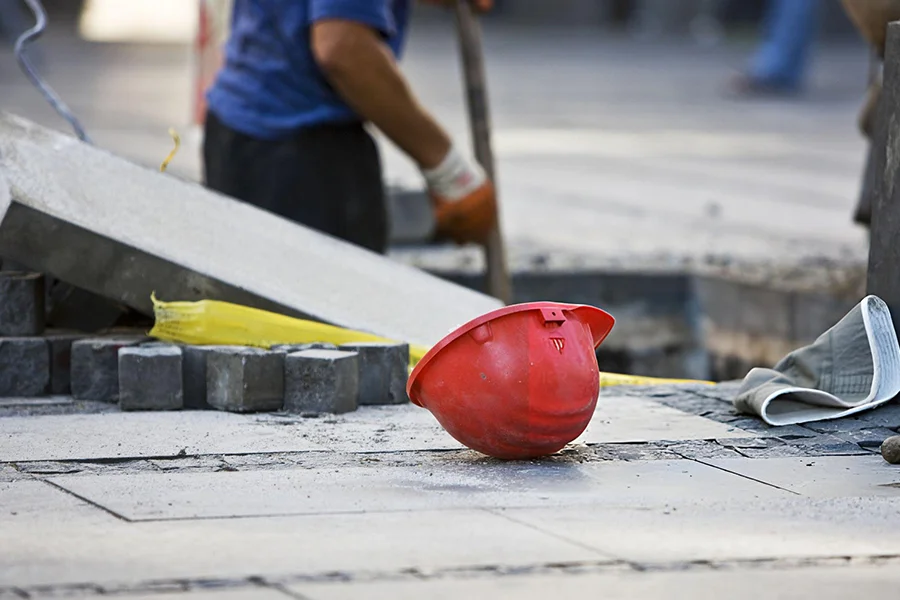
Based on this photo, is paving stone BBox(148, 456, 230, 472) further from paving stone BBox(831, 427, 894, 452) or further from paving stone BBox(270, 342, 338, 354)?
paving stone BBox(831, 427, 894, 452)

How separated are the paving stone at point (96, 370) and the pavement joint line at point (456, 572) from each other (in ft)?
5.59

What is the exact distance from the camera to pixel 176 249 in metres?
4.51

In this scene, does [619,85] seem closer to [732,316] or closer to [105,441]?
[732,316]

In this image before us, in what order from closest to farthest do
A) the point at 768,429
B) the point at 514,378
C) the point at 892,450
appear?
the point at 514,378 → the point at 892,450 → the point at 768,429

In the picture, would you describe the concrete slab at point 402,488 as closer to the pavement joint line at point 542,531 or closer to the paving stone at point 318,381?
the pavement joint line at point 542,531

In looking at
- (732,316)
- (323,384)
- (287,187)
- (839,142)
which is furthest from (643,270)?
(839,142)

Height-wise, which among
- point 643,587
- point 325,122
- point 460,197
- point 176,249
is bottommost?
point 643,587

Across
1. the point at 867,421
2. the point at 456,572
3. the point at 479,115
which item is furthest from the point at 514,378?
the point at 479,115

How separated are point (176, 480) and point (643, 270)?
463 cm

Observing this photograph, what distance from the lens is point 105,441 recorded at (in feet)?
12.4

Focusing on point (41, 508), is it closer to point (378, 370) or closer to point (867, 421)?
point (378, 370)

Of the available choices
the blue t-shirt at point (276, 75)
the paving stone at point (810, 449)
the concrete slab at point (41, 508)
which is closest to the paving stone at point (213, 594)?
the concrete slab at point (41, 508)

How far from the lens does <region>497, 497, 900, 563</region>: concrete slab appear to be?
290 cm

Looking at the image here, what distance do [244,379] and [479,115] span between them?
8.32 feet
